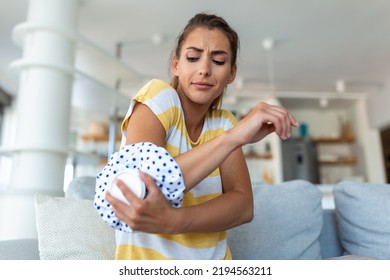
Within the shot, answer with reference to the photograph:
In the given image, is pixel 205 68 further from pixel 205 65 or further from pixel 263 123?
pixel 263 123

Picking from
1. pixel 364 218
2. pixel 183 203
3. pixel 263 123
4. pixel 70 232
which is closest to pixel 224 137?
pixel 263 123

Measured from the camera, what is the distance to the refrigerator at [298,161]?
3873 mm

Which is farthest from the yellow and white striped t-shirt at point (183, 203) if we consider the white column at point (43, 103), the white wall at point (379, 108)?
the white wall at point (379, 108)

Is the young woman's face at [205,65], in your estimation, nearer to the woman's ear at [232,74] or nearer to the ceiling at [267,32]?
the woman's ear at [232,74]

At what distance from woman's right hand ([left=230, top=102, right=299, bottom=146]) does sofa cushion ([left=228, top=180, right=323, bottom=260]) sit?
562mm

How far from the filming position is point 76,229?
2.48ft

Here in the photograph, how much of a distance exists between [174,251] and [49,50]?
60.5 inches

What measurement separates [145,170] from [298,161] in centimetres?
375

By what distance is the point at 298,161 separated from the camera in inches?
153

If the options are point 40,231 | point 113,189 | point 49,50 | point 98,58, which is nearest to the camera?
point 113,189

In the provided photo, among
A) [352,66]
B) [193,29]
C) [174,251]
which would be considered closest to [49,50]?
[193,29]

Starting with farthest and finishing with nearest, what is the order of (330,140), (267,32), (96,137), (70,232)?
(330,140) < (96,137) < (267,32) < (70,232)
